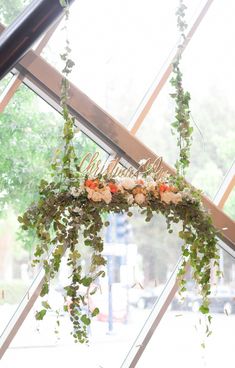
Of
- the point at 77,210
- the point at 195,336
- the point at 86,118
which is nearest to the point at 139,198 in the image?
the point at 77,210

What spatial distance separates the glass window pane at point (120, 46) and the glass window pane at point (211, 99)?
18cm

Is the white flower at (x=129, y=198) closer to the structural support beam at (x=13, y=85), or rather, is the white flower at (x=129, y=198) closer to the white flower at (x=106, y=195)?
the white flower at (x=106, y=195)

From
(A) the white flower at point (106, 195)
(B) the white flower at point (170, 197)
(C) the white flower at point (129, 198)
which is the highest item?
(B) the white flower at point (170, 197)

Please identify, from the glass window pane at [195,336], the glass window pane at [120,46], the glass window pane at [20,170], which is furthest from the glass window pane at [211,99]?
the glass window pane at [20,170]

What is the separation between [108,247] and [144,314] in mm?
535

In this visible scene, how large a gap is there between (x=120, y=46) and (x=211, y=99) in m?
0.74

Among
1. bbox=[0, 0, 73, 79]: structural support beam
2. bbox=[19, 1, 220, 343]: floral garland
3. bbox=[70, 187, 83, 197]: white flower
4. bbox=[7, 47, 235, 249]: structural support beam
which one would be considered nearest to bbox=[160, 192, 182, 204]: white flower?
bbox=[19, 1, 220, 343]: floral garland

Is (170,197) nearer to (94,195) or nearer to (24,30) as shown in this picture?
(94,195)

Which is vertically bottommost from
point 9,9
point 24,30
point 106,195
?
point 106,195

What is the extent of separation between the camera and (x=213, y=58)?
521 centimetres

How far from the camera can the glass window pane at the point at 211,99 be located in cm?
514

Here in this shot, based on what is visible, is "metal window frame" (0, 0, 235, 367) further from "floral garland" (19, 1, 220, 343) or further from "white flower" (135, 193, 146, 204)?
"white flower" (135, 193, 146, 204)

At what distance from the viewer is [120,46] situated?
4984mm

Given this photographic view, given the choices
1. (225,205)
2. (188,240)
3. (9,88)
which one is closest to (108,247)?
(225,205)
